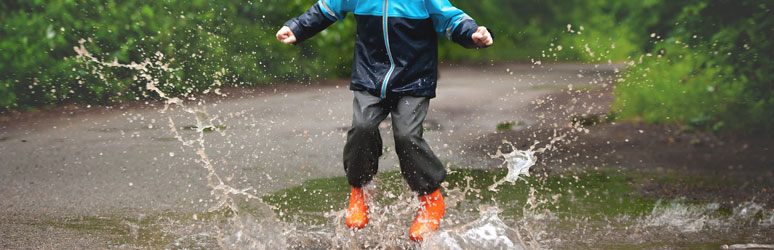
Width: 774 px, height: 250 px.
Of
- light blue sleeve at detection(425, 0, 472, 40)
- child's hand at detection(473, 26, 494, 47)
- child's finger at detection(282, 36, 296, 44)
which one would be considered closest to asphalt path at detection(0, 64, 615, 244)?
child's finger at detection(282, 36, 296, 44)

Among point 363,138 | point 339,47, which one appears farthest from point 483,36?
point 339,47

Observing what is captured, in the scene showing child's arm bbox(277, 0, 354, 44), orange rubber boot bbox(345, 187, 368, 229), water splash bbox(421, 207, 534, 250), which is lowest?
water splash bbox(421, 207, 534, 250)

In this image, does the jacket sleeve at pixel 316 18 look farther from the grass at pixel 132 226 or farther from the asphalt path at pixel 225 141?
the asphalt path at pixel 225 141

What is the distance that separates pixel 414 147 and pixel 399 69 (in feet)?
1.22

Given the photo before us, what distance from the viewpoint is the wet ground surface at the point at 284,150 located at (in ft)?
15.7

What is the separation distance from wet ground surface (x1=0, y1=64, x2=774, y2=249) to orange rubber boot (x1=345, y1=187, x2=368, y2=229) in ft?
3.20

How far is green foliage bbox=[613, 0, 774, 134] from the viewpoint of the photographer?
6.31 metres

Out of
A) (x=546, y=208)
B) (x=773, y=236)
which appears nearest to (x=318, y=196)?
(x=546, y=208)

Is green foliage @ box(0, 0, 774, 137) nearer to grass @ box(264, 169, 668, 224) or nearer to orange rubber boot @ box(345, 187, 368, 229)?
grass @ box(264, 169, 668, 224)

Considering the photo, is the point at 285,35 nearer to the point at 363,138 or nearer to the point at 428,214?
the point at 363,138

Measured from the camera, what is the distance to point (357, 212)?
12.8ft

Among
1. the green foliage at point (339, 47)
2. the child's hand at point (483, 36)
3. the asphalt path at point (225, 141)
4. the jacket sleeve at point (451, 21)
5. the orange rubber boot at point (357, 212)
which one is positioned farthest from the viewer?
the green foliage at point (339, 47)

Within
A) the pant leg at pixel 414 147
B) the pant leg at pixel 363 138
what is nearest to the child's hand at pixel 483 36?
the pant leg at pixel 414 147

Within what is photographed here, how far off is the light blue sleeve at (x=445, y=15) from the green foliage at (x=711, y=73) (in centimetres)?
370
